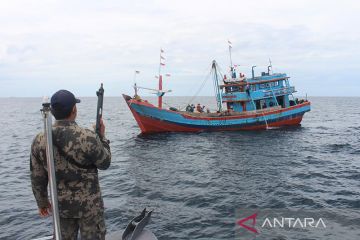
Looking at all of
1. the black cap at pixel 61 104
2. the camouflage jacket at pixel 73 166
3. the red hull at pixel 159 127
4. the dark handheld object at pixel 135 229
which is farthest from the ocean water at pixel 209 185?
the black cap at pixel 61 104

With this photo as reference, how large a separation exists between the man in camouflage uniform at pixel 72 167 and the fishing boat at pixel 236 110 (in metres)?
26.0

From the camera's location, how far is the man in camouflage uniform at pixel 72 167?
3.50 meters

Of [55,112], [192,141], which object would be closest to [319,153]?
[192,141]

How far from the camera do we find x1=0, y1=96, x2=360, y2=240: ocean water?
9.86 m

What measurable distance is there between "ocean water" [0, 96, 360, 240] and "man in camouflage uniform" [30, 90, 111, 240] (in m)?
5.68

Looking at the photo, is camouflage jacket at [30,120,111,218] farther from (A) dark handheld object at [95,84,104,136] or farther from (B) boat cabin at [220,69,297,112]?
(B) boat cabin at [220,69,297,112]

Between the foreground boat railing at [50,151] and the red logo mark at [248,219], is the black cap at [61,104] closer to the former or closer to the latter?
the foreground boat railing at [50,151]

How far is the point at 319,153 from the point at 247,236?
14764 mm

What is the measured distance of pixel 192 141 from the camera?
89.2 feet

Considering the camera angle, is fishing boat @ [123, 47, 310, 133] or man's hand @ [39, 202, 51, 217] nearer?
man's hand @ [39, 202, 51, 217]

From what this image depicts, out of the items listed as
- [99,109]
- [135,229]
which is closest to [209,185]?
[135,229]

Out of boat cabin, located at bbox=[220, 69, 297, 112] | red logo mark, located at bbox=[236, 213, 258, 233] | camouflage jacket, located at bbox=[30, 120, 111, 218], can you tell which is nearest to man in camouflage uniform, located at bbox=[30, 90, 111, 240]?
camouflage jacket, located at bbox=[30, 120, 111, 218]

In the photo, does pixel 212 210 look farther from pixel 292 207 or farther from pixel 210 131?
pixel 210 131

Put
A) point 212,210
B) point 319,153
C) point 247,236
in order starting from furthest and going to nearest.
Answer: point 319,153 < point 212,210 < point 247,236
